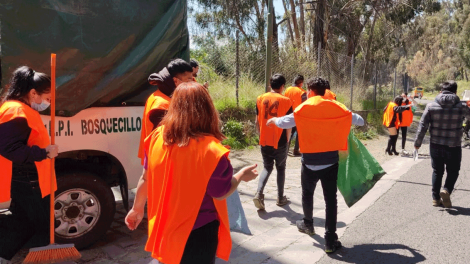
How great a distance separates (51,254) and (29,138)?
3.22 ft

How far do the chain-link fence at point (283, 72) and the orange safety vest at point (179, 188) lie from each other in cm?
A: 865

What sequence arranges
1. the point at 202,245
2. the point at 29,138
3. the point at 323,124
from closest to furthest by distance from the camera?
the point at 202,245 → the point at 29,138 → the point at 323,124

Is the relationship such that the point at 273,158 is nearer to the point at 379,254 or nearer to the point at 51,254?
the point at 379,254

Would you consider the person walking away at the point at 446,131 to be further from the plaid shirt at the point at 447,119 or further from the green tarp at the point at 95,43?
the green tarp at the point at 95,43

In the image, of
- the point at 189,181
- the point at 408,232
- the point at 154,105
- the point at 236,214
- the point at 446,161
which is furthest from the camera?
the point at 446,161

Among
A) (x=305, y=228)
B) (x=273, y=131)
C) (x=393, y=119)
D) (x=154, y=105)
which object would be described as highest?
(x=154, y=105)

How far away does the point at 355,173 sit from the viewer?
15.7 feet

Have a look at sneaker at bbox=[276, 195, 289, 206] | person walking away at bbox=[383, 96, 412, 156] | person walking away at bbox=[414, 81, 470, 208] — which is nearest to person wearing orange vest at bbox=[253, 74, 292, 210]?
sneaker at bbox=[276, 195, 289, 206]

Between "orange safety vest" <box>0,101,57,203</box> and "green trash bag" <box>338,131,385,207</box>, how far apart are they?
308 centimetres

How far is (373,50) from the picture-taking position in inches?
1178

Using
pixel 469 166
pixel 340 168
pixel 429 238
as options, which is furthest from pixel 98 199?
pixel 469 166

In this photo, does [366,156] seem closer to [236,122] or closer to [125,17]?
[125,17]

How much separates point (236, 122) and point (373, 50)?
22.2 m

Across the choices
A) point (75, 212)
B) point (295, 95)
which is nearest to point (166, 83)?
point (75, 212)
